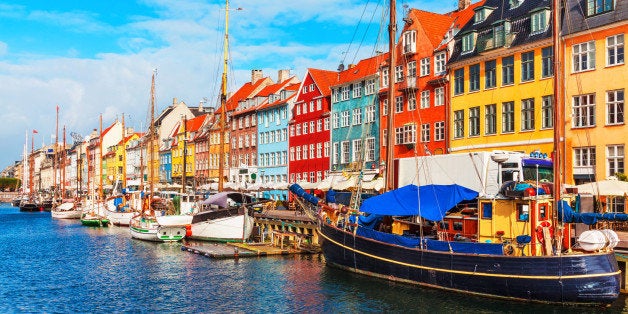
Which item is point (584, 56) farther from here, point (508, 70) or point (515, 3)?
point (515, 3)

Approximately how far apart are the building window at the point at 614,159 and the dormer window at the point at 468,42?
13.6m

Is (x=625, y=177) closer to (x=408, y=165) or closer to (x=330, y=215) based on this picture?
(x=408, y=165)

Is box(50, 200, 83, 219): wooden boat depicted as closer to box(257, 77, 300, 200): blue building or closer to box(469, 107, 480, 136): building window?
box(257, 77, 300, 200): blue building

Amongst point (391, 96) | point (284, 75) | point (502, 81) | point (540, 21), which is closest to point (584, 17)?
point (540, 21)

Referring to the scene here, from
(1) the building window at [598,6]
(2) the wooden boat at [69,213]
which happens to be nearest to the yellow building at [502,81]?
(1) the building window at [598,6]

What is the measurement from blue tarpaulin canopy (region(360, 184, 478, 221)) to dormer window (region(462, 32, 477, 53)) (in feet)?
→ 70.4

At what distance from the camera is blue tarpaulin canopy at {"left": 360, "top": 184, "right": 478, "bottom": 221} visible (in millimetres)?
29500

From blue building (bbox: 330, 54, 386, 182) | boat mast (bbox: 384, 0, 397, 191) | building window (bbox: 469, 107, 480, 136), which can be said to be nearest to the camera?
boat mast (bbox: 384, 0, 397, 191)

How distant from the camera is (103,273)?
36.2m

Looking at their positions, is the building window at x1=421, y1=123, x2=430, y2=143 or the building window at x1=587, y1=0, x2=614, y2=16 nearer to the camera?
the building window at x1=587, y1=0, x2=614, y2=16

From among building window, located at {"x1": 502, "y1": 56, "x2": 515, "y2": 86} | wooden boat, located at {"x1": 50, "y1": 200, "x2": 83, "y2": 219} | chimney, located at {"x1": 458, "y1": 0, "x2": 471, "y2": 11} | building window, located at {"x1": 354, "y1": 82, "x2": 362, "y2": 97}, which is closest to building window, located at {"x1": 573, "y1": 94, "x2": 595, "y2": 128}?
building window, located at {"x1": 502, "y1": 56, "x2": 515, "y2": 86}

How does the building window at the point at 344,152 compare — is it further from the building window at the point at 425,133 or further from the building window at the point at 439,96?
the building window at the point at 439,96

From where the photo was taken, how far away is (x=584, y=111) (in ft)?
136

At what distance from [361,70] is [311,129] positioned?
10911 mm
